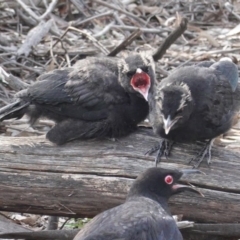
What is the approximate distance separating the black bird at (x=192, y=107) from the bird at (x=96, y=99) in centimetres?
21

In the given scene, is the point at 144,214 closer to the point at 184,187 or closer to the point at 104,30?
the point at 184,187

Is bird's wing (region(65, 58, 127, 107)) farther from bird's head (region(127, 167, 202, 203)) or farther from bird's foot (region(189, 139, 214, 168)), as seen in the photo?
bird's head (region(127, 167, 202, 203))

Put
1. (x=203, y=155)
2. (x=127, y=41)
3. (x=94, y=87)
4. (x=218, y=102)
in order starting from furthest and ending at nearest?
(x=127, y=41) < (x=94, y=87) < (x=218, y=102) < (x=203, y=155)

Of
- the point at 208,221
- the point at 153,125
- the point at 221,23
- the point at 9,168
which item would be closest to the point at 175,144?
the point at 153,125

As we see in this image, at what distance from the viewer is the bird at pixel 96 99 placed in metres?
7.47

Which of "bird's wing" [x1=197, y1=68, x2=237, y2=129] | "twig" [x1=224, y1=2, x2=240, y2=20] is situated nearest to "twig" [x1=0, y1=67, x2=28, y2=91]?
"bird's wing" [x1=197, y1=68, x2=237, y2=129]

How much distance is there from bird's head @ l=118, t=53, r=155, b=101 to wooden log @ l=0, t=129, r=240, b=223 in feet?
1.59

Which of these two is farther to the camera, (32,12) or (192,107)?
(32,12)

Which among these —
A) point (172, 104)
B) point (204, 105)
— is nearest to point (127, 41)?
point (204, 105)

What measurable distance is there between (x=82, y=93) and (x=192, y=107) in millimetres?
1018

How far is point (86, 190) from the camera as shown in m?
7.16

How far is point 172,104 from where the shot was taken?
7012 mm

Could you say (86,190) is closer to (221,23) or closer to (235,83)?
(235,83)

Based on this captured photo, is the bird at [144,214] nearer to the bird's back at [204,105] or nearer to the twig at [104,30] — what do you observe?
the bird's back at [204,105]
